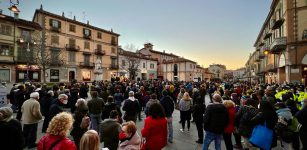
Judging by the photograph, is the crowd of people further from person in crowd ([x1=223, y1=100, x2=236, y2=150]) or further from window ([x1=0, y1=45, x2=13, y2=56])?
window ([x1=0, y1=45, x2=13, y2=56])

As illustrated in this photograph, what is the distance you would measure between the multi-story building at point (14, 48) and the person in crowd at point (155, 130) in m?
26.0

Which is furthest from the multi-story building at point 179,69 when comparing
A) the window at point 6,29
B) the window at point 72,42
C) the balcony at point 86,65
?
the window at point 6,29

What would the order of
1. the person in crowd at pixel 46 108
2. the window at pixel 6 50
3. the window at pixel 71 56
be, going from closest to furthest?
the person in crowd at pixel 46 108 < the window at pixel 6 50 < the window at pixel 71 56

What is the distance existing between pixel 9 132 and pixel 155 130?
280cm

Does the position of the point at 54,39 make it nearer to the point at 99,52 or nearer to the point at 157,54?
the point at 99,52

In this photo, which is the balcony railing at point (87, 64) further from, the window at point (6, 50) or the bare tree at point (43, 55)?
the window at point (6, 50)

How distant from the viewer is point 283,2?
69.8 feet

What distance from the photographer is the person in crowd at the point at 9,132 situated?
306cm

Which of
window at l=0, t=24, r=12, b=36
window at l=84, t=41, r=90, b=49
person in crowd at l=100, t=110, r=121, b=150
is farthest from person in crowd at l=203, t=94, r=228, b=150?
window at l=84, t=41, r=90, b=49

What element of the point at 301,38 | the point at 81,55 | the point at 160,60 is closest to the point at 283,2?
the point at 301,38

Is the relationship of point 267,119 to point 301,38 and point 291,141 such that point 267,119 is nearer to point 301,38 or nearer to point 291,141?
point 291,141

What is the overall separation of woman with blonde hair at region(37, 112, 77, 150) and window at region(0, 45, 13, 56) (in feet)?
101

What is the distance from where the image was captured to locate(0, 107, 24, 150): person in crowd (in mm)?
3061

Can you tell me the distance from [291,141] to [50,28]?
118 ft
